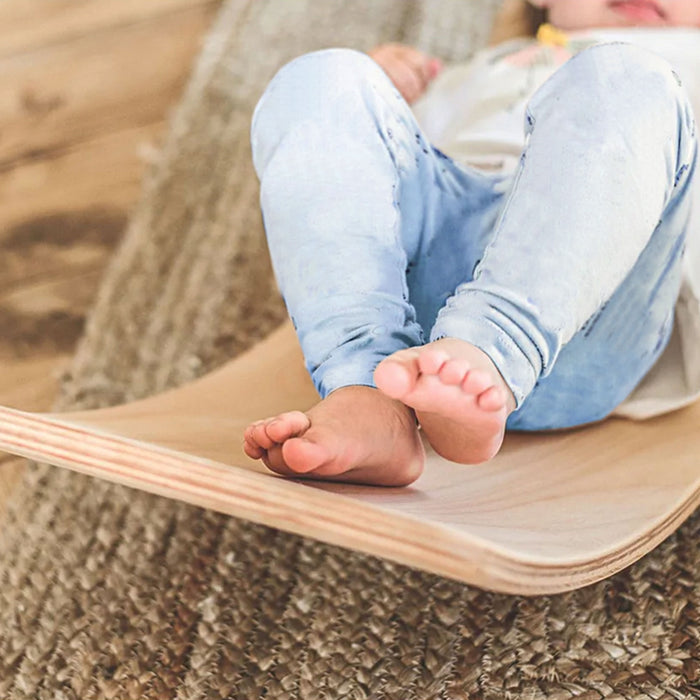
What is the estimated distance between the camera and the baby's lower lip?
0.91 metres

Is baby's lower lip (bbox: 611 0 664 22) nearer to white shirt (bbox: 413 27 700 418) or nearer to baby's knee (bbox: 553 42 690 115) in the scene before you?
white shirt (bbox: 413 27 700 418)

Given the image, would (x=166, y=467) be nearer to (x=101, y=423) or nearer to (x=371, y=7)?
(x=101, y=423)

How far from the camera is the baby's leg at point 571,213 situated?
0.47m

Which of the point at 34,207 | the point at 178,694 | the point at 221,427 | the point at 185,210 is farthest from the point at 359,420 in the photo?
the point at 34,207

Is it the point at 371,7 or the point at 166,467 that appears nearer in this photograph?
the point at 166,467

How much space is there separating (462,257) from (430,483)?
18 centimetres

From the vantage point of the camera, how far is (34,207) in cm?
125

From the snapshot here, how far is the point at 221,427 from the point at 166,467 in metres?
0.25

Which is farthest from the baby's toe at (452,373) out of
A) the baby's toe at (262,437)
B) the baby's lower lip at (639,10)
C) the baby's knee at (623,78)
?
the baby's lower lip at (639,10)

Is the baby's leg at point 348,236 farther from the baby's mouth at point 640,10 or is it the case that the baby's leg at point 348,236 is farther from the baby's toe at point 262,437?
the baby's mouth at point 640,10

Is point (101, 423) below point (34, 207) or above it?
above

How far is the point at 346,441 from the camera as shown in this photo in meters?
0.45

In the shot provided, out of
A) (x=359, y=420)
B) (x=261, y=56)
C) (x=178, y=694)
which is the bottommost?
(x=178, y=694)

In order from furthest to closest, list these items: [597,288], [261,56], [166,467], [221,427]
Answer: [261,56]
[221,427]
[597,288]
[166,467]
